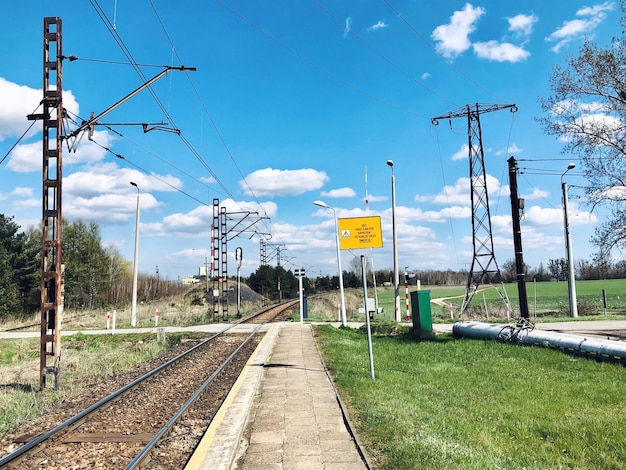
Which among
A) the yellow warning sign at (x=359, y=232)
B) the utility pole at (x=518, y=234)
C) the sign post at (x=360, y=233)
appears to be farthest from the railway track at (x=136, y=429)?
the utility pole at (x=518, y=234)

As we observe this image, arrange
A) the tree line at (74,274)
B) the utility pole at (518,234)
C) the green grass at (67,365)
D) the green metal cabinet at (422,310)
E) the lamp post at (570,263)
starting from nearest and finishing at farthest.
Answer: the green grass at (67,365) → the green metal cabinet at (422,310) → the utility pole at (518,234) → the lamp post at (570,263) → the tree line at (74,274)

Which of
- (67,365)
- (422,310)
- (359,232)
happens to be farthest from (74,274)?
(359,232)

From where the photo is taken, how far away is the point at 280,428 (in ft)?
21.7

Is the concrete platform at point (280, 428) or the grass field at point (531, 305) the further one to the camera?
the grass field at point (531, 305)

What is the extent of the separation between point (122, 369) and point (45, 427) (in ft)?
21.7

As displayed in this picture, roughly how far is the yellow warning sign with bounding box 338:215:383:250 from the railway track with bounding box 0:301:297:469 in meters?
3.92

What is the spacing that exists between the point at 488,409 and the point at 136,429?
5379mm

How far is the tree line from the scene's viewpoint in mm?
41997

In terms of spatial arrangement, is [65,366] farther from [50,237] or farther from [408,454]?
[408,454]

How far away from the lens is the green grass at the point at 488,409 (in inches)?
209

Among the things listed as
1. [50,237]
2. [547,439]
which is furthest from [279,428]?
[50,237]

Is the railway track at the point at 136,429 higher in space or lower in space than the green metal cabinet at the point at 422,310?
lower

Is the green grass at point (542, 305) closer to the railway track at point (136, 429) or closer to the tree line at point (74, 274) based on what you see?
the railway track at point (136, 429)

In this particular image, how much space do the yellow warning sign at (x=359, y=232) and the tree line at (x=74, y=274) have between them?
39.2m
